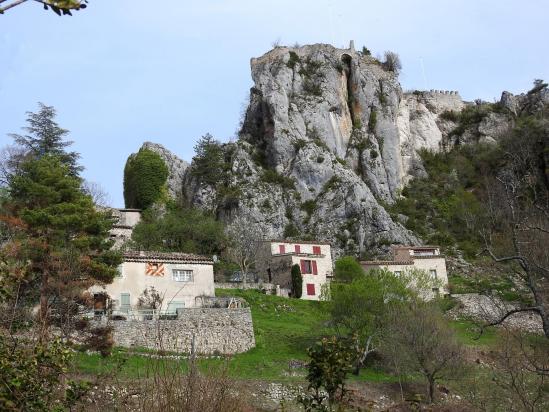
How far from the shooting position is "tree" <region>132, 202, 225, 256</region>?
51906 millimetres

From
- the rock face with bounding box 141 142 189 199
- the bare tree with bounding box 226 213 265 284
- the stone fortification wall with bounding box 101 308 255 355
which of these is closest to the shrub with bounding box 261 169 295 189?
the rock face with bounding box 141 142 189 199

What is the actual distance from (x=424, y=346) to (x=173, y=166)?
49.7 metres

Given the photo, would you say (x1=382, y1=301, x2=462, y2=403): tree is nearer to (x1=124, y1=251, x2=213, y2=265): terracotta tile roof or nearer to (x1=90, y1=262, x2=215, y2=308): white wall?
(x1=90, y1=262, x2=215, y2=308): white wall

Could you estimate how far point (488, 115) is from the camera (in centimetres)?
9144

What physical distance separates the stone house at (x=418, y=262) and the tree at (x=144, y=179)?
25765 millimetres

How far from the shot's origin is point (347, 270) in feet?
165

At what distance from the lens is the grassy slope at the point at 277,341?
1063 inches

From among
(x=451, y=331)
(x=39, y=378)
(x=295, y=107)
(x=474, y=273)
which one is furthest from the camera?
(x=295, y=107)

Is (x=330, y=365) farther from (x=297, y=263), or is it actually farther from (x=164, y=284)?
(x=297, y=263)

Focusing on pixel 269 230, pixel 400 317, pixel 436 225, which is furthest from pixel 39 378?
pixel 436 225

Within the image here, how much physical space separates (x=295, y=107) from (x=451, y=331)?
166 ft

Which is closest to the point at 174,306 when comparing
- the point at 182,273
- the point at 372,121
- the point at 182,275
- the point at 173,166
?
the point at 182,275

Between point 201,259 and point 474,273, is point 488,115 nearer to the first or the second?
point 474,273

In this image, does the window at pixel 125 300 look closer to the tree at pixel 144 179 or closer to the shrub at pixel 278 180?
the tree at pixel 144 179
